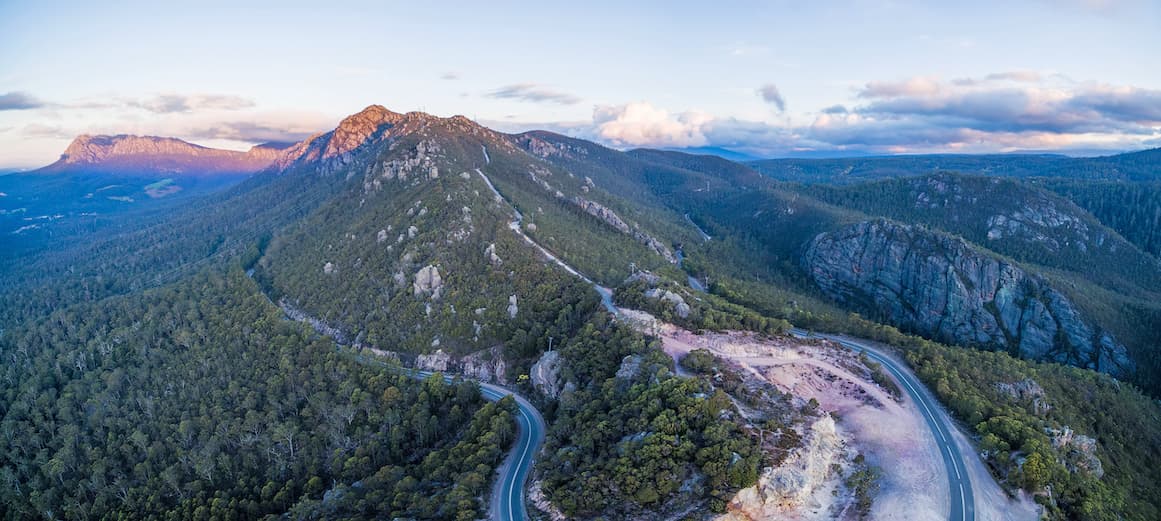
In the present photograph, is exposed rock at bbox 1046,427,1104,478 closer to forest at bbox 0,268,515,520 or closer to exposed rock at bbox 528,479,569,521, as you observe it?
exposed rock at bbox 528,479,569,521

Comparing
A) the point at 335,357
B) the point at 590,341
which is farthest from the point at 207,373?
the point at 590,341

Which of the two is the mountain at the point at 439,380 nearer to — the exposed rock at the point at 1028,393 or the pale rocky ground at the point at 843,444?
the exposed rock at the point at 1028,393

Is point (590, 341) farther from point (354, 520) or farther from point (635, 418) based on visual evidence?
point (354, 520)

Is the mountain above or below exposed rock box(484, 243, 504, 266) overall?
below

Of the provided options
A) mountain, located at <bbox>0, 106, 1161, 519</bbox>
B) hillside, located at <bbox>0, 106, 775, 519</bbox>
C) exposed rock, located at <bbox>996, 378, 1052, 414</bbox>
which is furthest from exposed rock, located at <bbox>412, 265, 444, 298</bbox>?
exposed rock, located at <bbox>996, 378, 1052, 414</bbox>

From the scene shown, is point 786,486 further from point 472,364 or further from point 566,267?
point 566,267

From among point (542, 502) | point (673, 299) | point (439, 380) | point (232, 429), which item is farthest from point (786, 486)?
point (232, 429)
